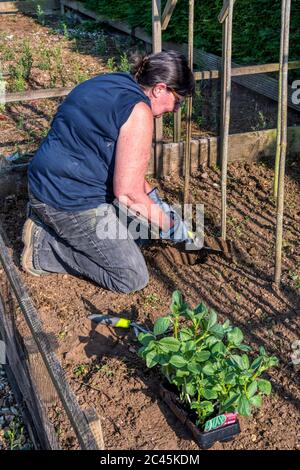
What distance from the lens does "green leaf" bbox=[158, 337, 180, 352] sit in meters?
2.60

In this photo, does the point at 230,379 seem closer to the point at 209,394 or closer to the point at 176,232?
the point at 209,394

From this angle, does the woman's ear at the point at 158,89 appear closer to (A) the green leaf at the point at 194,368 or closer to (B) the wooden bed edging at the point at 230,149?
(A) the green leaf at the point at 194,368

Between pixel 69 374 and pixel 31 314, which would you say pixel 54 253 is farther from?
pixel 31 314

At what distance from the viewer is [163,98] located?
3.33 m

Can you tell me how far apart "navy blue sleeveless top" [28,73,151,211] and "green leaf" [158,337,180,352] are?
1.20 m

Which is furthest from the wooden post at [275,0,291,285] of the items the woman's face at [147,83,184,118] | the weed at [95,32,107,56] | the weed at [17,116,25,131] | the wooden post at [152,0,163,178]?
the weed at [95,32,107,56]

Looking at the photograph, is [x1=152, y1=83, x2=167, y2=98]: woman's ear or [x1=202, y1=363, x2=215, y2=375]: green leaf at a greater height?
[x1=152, y1=83, x2=167, y2=98]: woman's ear

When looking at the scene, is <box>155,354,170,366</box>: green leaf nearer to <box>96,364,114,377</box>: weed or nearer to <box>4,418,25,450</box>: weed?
<box>96,364,114,377</box>: weed

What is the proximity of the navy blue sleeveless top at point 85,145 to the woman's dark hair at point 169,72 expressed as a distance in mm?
98

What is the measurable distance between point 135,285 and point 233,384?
4.31 feet

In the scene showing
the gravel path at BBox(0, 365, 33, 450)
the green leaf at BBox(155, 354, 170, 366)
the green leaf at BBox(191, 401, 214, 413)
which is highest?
the green leaf at BBox(155, 354, 170, 366)

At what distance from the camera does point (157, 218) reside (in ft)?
11.7

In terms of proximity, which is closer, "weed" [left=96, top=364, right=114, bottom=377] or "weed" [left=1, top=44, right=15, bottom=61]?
"weed" [left=96, top=364, right=114, bottom=377]

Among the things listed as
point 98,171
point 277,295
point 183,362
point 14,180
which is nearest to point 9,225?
point 14,180
